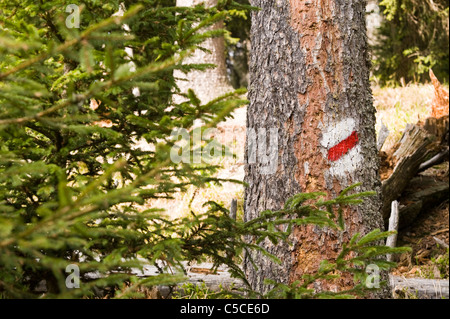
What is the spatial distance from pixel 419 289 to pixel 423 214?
2207 mm

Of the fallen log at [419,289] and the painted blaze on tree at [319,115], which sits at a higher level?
the painted blaze on tree at [319,115]

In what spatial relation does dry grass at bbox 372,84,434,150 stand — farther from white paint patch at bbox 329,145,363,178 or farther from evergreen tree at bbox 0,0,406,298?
evergreen tree at bbox 0,0,406,298

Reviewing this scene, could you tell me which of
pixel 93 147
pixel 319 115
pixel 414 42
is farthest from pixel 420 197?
pixel 414 42

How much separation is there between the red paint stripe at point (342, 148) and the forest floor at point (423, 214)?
119 cm

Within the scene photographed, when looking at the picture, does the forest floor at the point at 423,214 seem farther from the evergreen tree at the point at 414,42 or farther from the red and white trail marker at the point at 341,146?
the evergreen tree at the point at 414,42

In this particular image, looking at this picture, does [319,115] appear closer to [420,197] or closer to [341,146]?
[341,146]

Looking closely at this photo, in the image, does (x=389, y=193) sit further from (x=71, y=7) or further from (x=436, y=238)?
(x=71, y=7)


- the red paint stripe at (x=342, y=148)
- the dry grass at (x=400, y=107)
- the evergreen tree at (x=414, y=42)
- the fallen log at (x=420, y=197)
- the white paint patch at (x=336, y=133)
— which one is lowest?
the fallen log at (x=420, y=197)

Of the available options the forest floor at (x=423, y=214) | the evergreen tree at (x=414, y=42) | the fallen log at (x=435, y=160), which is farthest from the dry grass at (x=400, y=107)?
the evergreen tree at (x=414, y=42)

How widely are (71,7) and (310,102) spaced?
176 cm

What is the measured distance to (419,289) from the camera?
4.59 metres

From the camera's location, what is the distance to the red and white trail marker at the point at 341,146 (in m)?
3.22

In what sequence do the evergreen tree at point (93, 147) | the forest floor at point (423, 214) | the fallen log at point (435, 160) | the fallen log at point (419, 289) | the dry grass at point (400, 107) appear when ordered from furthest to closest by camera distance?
the dry grass at point (400, 107), the fallen log at point (435, 160), the forest floor at point (423, 214), the fallen log at point (419, 289), the evergreen tree at point (93, 147)
